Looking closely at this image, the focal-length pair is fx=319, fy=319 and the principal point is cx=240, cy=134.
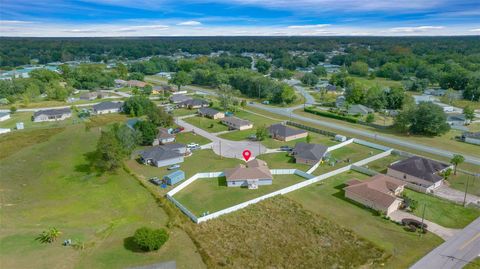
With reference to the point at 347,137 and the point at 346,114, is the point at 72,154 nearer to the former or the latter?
the point at 347,137

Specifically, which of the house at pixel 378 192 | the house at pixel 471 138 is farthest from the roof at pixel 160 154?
the house at pixel 471 138

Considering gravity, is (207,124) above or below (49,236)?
above

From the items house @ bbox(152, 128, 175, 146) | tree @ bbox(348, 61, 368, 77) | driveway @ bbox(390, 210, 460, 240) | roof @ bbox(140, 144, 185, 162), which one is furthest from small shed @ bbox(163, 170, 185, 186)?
tree @ bbox(348, 61, 368, 77)

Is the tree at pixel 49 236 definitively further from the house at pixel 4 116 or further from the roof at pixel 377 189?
the house at pixel 4 116

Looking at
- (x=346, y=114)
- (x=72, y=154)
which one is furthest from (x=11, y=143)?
(x=346, y=114)

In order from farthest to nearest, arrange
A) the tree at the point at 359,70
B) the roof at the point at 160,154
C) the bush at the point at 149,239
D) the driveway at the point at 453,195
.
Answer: the tree at the point at 359,70
the roof at the point at 160,154
the driveway at the point at 453,195
the bush at the point at 149,239

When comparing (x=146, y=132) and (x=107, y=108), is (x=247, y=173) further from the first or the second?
(x=107, y=108)

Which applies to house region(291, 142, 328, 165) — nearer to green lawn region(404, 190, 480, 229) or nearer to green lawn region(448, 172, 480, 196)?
green lawn region(404, 190, 480, 229)

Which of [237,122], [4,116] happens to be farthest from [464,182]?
[4,116]
